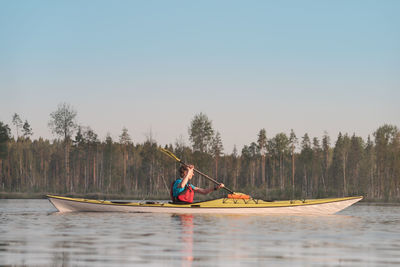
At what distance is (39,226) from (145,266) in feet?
27.9

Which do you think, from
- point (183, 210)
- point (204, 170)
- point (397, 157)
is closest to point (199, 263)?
point (183, 210)

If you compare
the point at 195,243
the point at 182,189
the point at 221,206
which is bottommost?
the point at 195,243

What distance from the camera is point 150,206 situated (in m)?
22.7

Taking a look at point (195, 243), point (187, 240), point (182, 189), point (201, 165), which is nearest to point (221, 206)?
point (182, 189)

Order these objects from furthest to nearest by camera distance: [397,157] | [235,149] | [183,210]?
[235,149]
[397,157]
[183,210]

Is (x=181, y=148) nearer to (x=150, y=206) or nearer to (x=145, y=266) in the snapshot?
(x=150, y=206)

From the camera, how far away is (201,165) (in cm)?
6000

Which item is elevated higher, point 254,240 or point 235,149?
point 235,149

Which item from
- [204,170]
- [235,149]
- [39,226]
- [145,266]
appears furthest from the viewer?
[235,149]

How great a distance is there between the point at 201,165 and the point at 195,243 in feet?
156

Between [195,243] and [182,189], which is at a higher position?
[182,189]

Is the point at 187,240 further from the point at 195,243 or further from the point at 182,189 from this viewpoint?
the point at 182,189

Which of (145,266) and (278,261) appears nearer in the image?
(145,266)

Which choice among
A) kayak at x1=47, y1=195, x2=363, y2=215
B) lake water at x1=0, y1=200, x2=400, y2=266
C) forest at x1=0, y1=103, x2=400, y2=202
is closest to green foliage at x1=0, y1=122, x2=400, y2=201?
forest at x1=0, y1=103, x2=400, y2=202
